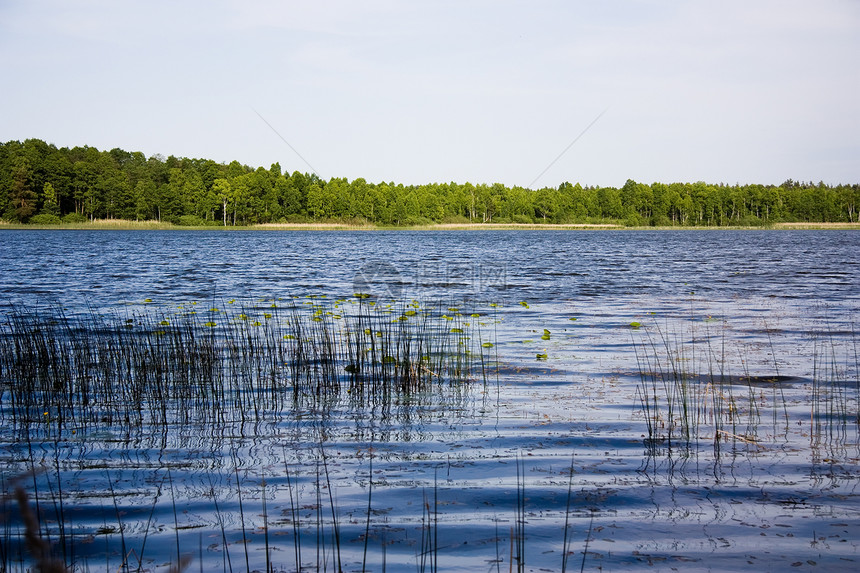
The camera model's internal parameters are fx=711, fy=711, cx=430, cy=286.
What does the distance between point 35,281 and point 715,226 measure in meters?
150

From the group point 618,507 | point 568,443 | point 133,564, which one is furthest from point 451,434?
point 133,564

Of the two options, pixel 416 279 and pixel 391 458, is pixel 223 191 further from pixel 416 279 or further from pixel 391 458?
pixel 391 458

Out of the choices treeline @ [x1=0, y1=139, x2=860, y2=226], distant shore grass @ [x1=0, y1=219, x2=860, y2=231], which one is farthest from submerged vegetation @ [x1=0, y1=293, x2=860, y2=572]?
treeline @ [x1=0, y1=139, x2=860, y2=226]

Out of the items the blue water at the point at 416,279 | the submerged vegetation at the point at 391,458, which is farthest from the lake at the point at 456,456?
the blue water at the point at 416,279

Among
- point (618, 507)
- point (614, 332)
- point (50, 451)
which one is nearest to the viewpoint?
point (618, 507)

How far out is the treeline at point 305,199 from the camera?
4048 inches

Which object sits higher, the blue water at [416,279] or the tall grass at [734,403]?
the blue water at [416,279]

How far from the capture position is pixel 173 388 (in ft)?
27.5

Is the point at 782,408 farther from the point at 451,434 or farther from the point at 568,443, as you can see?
the point at 451,434

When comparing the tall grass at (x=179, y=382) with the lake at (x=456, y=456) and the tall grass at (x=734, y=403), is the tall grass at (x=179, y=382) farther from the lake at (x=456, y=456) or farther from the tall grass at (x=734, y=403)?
the tall grass at (x=734, y=403)

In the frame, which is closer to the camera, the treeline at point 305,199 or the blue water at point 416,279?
the blue water at point 416,279

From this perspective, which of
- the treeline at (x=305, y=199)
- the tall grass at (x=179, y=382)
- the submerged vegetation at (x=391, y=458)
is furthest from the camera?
the treeline at (x=305, y=199)

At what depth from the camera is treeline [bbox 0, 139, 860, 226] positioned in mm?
102812

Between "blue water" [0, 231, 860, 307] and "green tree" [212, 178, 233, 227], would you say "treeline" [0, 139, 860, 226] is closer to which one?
"green tree" [212, 178, 233, 227]
